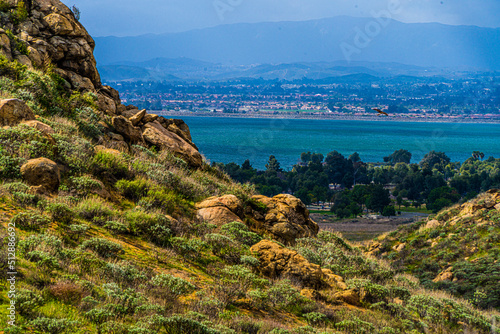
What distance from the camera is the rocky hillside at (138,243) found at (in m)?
6.28

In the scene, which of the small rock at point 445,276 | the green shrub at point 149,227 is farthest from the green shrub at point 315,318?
the small rock at point 445,276

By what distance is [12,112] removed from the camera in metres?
10.6

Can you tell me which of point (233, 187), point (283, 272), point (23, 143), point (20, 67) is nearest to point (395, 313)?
point (283, 272)

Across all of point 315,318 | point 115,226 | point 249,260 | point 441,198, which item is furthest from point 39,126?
point 441,198

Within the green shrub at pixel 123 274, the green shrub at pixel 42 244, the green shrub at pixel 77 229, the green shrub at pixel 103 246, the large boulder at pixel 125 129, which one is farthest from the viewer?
the large boulder at pixel 125 129

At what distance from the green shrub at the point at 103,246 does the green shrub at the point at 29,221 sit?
91cm

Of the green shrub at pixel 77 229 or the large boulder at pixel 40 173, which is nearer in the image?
the green shrub at pixel 77 229

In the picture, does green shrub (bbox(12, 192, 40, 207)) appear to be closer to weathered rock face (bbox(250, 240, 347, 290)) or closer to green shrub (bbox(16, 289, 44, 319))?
green shrub (bbox(16, 289, 44, 319))

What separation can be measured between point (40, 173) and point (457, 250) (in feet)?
81.7

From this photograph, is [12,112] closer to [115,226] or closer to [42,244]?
[115,226]

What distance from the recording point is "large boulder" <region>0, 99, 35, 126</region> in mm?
10461

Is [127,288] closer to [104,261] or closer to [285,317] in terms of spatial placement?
[104,261]

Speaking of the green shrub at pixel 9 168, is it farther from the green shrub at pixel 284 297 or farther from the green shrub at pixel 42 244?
the green shrub at pixel 284 297

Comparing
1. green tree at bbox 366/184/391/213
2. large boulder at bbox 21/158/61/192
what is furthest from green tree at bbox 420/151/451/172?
large boulder at bbox 21/158/61/192
